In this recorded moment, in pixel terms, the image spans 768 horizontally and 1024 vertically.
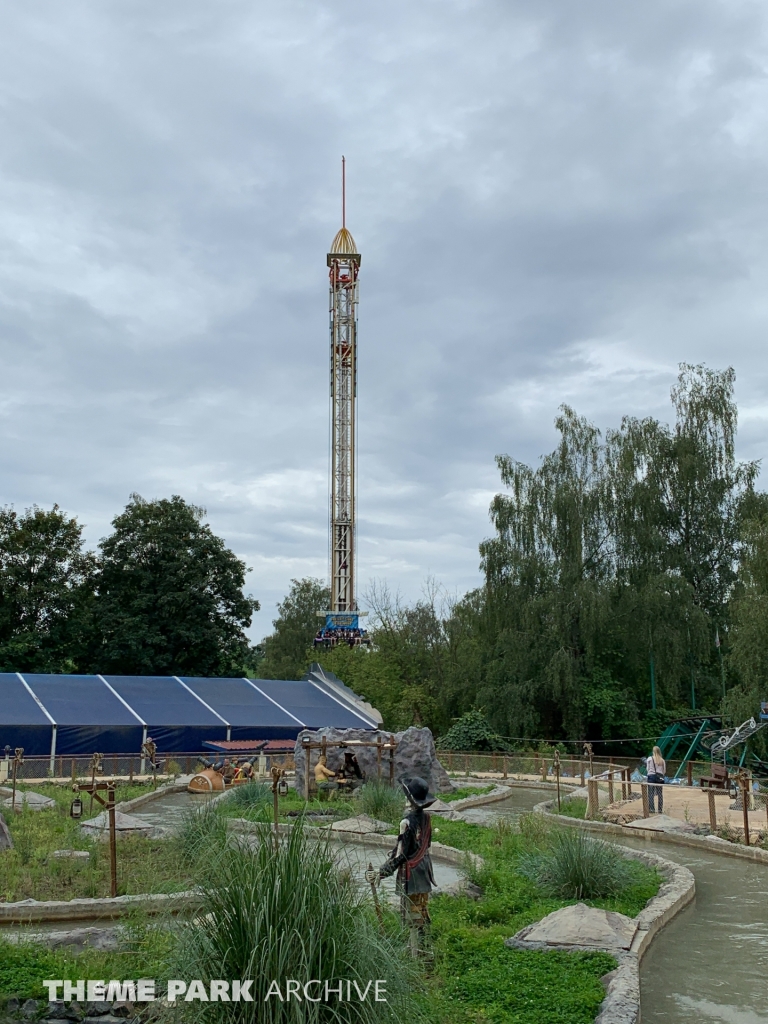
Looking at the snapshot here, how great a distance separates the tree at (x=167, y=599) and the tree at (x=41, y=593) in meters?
1.75

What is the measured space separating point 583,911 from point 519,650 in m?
29.1

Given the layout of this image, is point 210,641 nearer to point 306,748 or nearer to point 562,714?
point 562,714

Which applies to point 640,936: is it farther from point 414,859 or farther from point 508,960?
point 414,859

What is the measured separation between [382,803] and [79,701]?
713 inches

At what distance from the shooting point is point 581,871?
10414 millimetres

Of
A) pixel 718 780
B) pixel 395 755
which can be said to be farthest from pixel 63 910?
pixel 718 780

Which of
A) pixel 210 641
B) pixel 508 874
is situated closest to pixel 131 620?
pixel 210 641

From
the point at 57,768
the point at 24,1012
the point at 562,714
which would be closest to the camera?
the point at 24,1012

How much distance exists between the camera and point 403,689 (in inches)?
1731

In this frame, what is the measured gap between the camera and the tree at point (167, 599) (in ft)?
161

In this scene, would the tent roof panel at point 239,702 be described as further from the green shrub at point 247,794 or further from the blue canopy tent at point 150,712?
the green shrub at point 247,794

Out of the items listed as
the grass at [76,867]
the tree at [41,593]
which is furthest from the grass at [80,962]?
the tree at [41,593]

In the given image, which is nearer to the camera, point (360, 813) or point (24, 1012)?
point (24, 1012)

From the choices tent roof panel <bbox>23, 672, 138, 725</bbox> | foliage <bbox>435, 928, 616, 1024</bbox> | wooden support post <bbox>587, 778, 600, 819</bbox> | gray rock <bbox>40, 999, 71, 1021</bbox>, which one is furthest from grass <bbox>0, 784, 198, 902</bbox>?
tent roof panel <bbox>23, 672, 138, 725</bbox>
